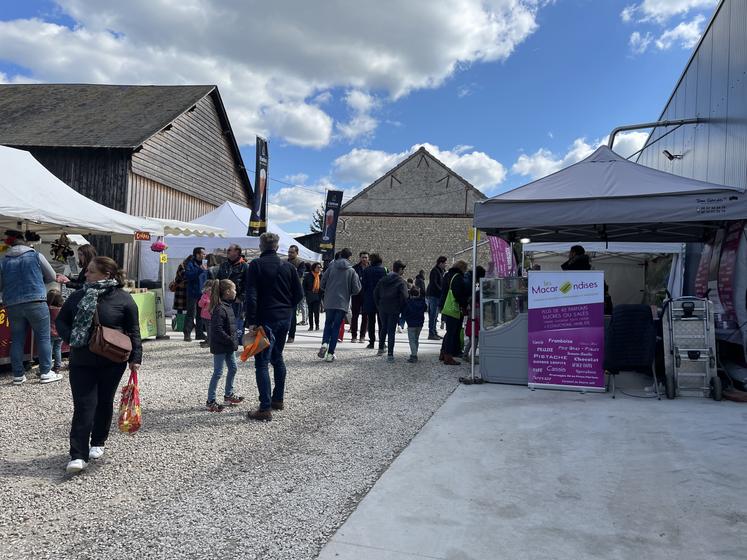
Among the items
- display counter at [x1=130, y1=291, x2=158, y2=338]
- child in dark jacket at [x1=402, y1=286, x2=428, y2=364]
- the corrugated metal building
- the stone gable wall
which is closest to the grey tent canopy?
the corrugated metal building

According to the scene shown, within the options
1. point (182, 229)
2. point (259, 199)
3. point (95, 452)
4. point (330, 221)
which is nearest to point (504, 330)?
point (95, 452)

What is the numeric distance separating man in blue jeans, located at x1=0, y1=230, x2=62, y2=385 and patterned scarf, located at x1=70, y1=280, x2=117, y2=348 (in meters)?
3.16

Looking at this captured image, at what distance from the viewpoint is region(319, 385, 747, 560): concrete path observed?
9.33 feet

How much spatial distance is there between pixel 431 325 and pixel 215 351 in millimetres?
8409

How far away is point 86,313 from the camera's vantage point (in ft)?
12.4

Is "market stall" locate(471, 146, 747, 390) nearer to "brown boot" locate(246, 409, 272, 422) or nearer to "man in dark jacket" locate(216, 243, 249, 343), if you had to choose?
"brown boot" locate(246, 409, 272, 422)

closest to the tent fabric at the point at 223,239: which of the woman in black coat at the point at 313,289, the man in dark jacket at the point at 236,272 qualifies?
the woman in black coat at the point at 313,289

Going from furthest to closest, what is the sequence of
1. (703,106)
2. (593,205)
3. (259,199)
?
(259,199), (703,106), (593,205)

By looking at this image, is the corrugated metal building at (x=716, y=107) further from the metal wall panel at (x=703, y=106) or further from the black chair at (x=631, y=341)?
the black chair at (x=631, y=341)

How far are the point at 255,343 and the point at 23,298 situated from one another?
3.26m

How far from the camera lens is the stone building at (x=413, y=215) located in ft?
110

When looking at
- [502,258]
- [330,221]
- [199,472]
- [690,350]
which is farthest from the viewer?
→ [330,221]

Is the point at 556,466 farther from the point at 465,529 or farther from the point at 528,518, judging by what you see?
the point at 465,529

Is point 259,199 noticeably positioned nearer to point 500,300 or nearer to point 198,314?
point 198,314
